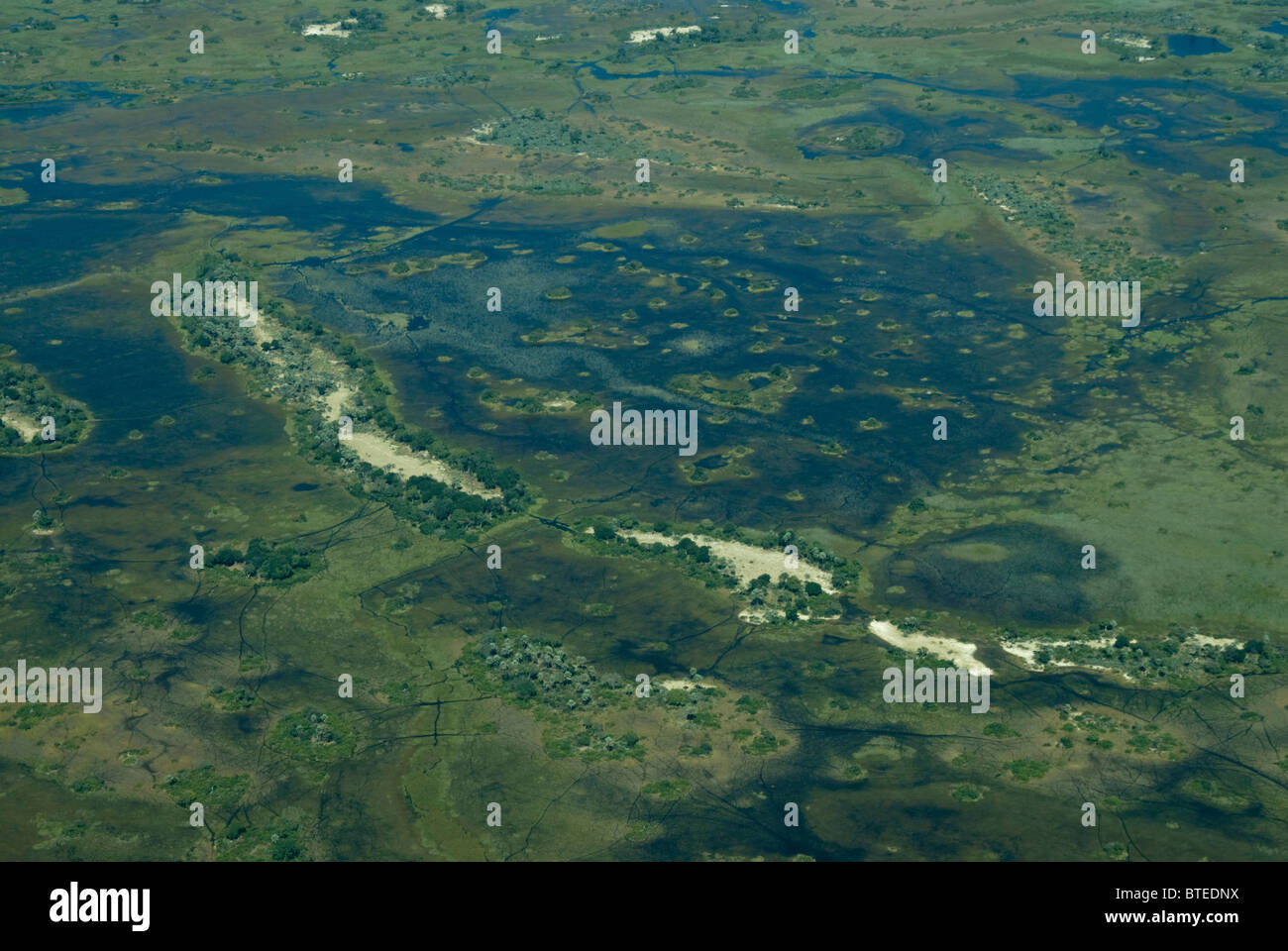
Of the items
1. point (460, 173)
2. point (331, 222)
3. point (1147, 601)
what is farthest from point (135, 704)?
point (460, 173)

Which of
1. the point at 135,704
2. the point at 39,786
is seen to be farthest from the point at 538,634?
the point at 39,786

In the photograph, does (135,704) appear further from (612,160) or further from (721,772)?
(612,160)

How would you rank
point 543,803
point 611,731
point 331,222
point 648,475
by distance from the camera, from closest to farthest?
1. point 543,803
2. point 611,731
3. point 648,475
4. point 331,222

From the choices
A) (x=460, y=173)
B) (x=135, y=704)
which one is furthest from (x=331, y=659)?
(x=460, y=173)

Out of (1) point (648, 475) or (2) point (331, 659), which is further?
(1) point (648, 475)

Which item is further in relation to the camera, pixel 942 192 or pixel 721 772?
pixel 942 192

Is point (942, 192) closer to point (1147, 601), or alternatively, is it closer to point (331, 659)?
point (1147, 601)

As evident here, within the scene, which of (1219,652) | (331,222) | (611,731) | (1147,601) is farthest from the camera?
(331,222)

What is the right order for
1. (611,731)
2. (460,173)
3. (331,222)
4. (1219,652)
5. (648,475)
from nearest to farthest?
(611,731), (1219,652), (648,475), (331,222), (460,173)

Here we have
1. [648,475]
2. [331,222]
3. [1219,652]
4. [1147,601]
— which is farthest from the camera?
[331,222]
